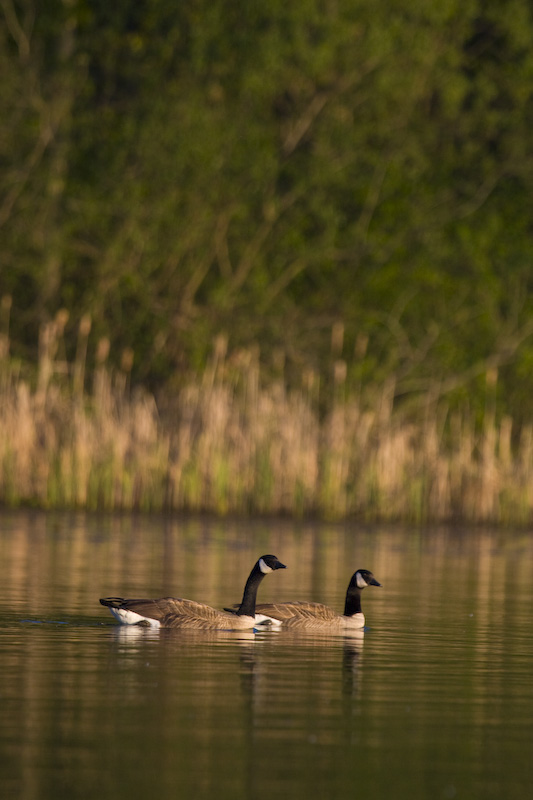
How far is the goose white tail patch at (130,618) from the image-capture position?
40.4ft

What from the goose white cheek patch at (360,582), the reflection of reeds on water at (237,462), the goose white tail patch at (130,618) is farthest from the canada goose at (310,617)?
the reflection of reeds on water at (237,462)

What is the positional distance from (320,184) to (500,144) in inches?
158

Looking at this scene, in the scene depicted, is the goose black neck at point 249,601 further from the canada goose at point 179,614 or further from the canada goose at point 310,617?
the canada goose at point 310,617

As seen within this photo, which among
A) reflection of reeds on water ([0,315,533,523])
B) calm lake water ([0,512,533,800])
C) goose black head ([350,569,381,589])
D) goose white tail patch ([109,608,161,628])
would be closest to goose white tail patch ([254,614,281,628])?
calm lake water ([0,512,533,800])

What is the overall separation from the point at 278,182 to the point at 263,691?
23.9 metres

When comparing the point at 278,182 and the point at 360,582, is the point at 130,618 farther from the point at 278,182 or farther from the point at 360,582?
the point at 278,182

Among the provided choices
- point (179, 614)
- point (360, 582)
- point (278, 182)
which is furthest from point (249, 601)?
point (278, 182)

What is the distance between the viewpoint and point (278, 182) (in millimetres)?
32969

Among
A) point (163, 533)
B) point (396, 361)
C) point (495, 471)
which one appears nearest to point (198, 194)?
point (396, 361)

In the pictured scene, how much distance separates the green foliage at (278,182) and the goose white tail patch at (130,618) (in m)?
18.0

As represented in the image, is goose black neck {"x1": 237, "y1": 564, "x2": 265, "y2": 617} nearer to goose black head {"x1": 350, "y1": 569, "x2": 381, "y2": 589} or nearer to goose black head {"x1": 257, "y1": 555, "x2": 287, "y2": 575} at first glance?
goose black head {"x1": 257, "y1": 555, "x2": 287, "y2": 575}

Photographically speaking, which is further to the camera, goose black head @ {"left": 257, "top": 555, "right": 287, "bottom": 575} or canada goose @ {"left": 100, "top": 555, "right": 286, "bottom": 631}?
A: goose black head @ {"left": 257, "top": 555, "right": 287, "bottom": 575}

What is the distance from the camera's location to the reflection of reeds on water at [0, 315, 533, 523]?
25203mm

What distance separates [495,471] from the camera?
25.9 meters
